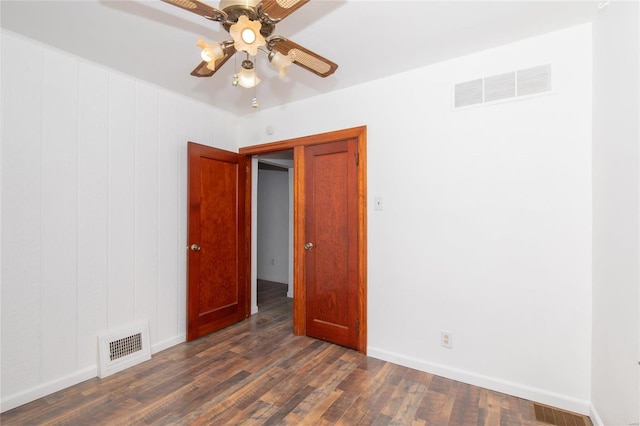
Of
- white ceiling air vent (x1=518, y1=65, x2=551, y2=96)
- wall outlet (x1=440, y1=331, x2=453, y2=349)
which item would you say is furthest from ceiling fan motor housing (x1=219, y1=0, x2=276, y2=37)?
wall outlet (x1=440, y1=331, x2=453, y2=349)

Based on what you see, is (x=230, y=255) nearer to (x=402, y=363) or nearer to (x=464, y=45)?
(x=402, y=363)

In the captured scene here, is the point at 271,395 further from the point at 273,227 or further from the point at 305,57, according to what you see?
the point at 273,227

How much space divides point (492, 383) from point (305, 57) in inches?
104

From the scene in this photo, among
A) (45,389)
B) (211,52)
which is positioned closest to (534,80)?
(211,52)

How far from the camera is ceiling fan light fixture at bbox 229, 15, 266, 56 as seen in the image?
4.07 ft

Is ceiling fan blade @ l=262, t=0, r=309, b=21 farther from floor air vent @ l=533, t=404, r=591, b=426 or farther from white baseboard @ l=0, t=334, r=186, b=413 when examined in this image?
white baseboard @ l=0, t=334, r=186, b=413

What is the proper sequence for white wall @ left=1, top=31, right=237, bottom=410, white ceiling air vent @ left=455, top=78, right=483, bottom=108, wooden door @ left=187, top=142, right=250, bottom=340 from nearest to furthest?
1. white wall @ left=1, top=31, right=237, bottom=410
2. white ceiling air vent @ left=455, top=78, right=483, bottom=108
3. wooden door @ left=187, top=142, right=250, bottom=340

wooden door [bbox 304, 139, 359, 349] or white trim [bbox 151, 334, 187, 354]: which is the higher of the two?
wooden door [bbox 304, 139, 359, 349]

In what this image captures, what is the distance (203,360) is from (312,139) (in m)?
2.42

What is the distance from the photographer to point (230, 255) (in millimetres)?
3584

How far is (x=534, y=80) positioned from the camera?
2.17 meters

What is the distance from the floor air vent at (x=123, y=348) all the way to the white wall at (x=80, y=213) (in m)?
0.08

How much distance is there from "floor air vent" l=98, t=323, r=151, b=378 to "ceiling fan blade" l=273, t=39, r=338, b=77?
8.80 feet

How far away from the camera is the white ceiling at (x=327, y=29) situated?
184 cm
